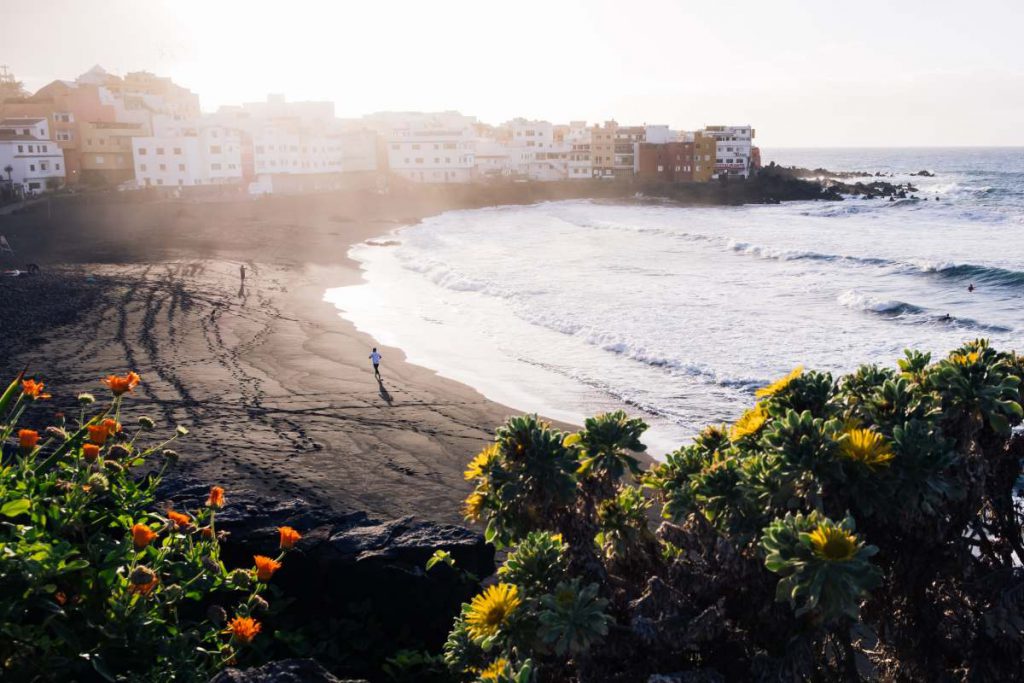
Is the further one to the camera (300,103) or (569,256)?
(300,103)

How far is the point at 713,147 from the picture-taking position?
107m

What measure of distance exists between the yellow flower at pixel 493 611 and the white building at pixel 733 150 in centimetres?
11030

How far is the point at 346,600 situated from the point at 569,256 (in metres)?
40.3

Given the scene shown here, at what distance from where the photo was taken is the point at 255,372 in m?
18.4

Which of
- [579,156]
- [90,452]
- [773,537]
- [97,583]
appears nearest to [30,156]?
[90,452]

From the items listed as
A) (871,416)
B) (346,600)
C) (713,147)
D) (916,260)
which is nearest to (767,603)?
(871,416)

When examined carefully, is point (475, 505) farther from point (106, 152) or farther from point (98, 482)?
point (106, 152)

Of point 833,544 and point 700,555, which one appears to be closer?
point 833,544

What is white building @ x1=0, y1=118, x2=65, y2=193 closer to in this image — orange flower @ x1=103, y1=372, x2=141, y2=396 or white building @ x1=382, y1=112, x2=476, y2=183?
white building @ x1=382, y1=112, x2=476, y2=183

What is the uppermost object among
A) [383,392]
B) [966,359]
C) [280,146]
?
[280,146]

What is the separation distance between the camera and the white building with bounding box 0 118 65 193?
5818cm

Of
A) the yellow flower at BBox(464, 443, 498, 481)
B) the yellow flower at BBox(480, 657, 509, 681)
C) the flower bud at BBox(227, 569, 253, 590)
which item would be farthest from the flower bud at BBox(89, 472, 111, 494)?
the yellow flower at BBox(480, 657, 509, 681)

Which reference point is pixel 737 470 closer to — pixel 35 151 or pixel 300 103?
pixel 35 151

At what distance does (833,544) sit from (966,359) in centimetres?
155
